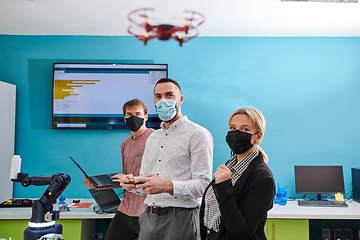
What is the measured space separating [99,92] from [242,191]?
7.77 ft

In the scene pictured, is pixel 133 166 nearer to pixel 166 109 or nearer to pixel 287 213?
pixel 166 109

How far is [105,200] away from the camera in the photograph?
9.14ft

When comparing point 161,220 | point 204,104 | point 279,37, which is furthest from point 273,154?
point 161,220

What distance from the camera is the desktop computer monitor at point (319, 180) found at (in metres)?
3.15

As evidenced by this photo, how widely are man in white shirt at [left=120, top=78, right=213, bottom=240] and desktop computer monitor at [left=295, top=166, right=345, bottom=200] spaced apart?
192cm

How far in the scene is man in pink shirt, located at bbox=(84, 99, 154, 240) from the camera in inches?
88.0

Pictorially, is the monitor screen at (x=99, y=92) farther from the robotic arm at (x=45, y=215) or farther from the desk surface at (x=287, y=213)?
the robotic arm at (x=45, y=215)

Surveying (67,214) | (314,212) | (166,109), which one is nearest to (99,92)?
(67,214)

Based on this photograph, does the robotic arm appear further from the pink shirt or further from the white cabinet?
the white cabinet

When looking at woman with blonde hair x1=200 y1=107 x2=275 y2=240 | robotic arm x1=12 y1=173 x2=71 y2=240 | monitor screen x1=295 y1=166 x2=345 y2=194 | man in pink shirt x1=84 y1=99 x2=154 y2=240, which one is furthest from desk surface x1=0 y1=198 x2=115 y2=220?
monitor screen x1=295 y1=166 x2=345 y2=194

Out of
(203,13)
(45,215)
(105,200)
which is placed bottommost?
(105,200)

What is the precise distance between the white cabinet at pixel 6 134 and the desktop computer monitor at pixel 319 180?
10.3ft

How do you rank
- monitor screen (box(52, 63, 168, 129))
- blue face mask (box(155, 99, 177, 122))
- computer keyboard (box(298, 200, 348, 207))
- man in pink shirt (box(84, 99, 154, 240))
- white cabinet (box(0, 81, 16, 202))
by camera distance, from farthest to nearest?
monitor screen (box(52, 63, 168, 129)) → white cabinet (box(0, 81, 16, 202)) → computer keyboard (box(298, 200, 348, 207)) → man in pink shirt (box(84, 99, 154, 240)) → blue face mask (box(155, 99, 177, 122))

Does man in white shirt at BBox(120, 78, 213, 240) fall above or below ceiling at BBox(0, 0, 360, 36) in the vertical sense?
below
